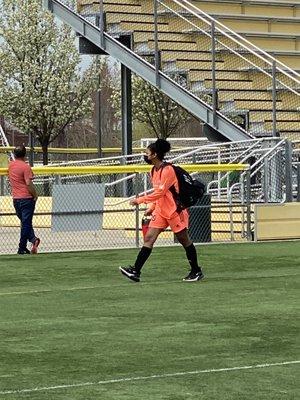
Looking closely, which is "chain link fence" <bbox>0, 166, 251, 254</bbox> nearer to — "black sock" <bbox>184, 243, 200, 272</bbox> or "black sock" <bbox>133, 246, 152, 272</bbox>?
"black sock" <bbox>133, 246, 152, 272</bbox>

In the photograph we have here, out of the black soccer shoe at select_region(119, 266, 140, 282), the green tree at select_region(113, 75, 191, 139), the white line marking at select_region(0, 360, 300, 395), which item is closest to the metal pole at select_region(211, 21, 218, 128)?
the black soccer shoe at select_region(119, 266, 140, 282)

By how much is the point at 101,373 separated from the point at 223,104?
1910cm

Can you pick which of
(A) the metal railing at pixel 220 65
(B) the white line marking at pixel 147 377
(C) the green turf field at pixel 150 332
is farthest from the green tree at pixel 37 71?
(B) the white line marking at pixel 147 377

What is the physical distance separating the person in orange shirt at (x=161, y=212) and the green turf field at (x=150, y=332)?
24 cm

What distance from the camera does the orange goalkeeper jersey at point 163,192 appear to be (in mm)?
14953

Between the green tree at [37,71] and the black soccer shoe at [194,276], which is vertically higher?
the green tree at [37,71]

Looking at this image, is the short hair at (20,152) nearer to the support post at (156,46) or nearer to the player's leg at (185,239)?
the player's leg at (185,239)

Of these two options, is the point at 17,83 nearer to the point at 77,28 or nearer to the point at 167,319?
the point at 77,28

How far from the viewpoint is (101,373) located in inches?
359

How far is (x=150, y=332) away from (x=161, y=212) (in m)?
4.30

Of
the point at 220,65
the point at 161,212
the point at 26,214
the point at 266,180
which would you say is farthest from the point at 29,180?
the point at 220,65

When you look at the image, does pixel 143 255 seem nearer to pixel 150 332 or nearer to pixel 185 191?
pixel 185 191

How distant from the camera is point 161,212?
15.2 metres

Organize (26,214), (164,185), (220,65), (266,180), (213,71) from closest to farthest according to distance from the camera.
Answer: (164,185) → (26,214) → (266,180) → (213,71) → (220,65)
